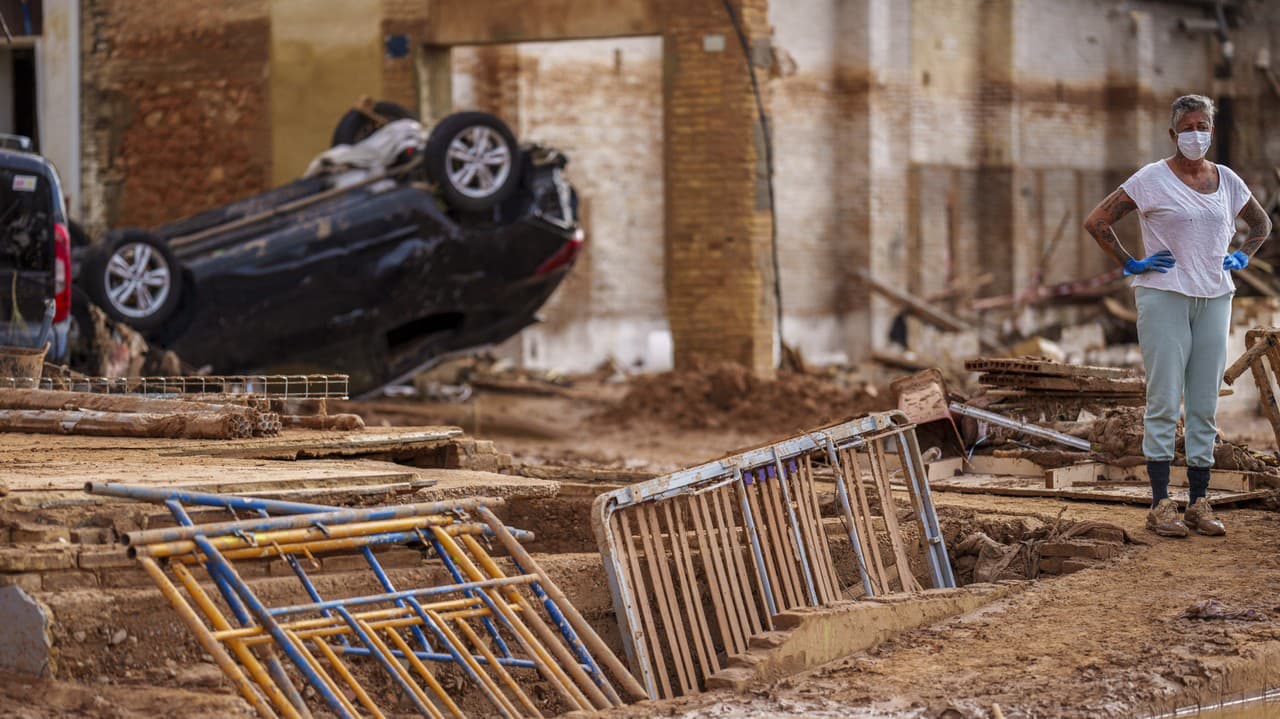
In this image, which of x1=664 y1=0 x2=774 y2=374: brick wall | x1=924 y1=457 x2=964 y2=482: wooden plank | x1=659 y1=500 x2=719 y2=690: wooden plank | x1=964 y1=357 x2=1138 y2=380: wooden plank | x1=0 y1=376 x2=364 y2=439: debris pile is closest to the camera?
x1=659 y1=500 x2=719 y2=690: wooden plank

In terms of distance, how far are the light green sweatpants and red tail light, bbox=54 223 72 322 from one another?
7.04 meters

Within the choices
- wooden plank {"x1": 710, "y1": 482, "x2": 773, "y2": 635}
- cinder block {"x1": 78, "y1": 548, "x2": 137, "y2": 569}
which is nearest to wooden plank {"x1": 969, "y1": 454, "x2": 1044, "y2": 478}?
wooden plank {"x1": 710, "y1": 482, "x2": 773, "y2": 635}

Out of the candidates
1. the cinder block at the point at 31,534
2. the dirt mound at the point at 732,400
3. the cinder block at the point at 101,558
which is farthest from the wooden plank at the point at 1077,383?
the cinder block at the point at 31,534

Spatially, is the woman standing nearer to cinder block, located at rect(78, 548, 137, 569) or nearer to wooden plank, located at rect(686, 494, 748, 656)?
wooden plank, located at rect(686, 494, 748, 656)

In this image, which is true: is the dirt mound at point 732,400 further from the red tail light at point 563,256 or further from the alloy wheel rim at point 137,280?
the alloy wheel rim at point 137,280

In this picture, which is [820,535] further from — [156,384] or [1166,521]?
[156,384]

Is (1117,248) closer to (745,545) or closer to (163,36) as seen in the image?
(745,545)

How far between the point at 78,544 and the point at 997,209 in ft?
81.9

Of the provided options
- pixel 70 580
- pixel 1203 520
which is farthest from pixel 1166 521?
pixel 70 580

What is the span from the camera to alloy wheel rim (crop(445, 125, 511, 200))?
44.4 ft

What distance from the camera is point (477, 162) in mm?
13602

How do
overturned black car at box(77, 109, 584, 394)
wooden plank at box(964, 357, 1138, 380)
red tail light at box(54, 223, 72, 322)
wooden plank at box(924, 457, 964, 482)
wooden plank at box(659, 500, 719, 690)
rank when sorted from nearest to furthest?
wooden plank at box(659, 500, 719, 690) < wooden plank at box(924, 457, 964, 482) < wooden plank at box(964, 357, 1138, 380) < red tail light at box(54, 223, 72, 322) < overturned black car at box(77, 109, 584, 394)

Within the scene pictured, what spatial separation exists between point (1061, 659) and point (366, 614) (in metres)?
2.34

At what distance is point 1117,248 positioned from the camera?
25.6ft
